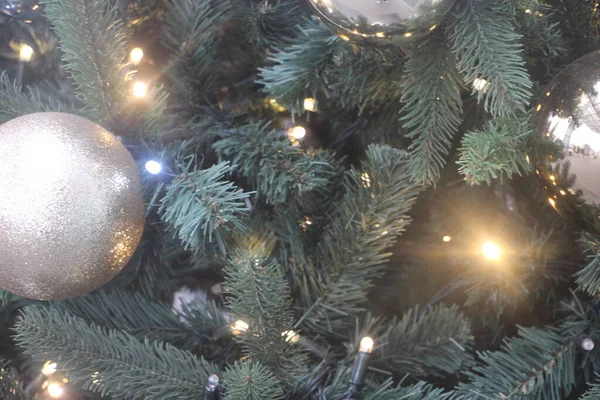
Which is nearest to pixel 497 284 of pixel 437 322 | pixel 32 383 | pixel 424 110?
pixel 437 322

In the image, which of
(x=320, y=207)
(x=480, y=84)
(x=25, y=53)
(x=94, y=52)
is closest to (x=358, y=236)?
Result: (x=320, y=207)

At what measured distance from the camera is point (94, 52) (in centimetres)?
55

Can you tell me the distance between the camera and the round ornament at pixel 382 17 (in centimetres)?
46

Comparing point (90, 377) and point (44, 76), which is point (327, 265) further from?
point (44, 76)

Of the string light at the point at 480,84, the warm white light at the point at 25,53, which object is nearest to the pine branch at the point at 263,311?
the string light at the point at 480,84

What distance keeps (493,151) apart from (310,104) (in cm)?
21

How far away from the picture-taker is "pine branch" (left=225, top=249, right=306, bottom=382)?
0.49m

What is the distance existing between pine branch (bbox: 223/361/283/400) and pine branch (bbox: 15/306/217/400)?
6cm

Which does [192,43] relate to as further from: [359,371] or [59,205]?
[359,371]

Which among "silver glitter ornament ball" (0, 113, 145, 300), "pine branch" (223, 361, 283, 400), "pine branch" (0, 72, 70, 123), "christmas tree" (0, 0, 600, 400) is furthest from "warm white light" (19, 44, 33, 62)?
"pine branch" (223, 361, 283, 400)

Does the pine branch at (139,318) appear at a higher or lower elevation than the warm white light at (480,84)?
lower

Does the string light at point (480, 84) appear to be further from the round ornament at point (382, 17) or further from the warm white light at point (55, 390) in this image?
the warm white light at point (55, 390)

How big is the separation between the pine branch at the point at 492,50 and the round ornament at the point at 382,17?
1.3 inches

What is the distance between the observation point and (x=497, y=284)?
619 millimetres
